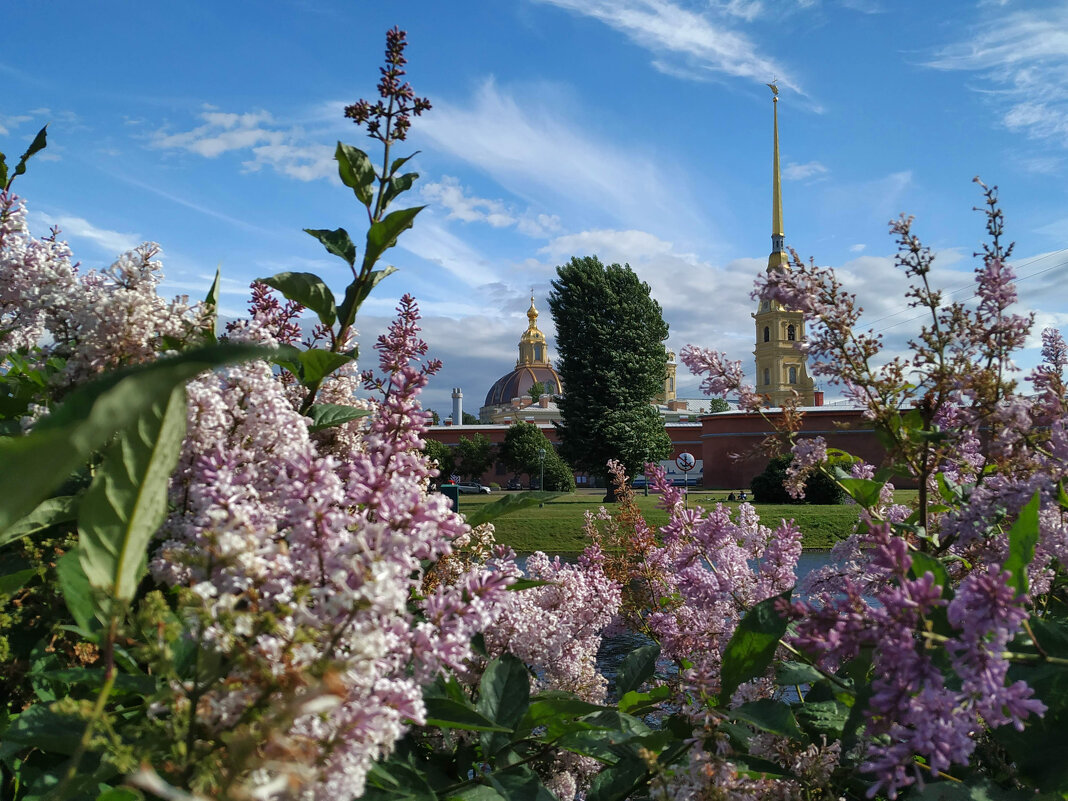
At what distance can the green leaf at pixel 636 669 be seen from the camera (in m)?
1.58

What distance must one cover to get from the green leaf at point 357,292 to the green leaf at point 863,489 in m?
1.07

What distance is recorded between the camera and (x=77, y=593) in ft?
3.03

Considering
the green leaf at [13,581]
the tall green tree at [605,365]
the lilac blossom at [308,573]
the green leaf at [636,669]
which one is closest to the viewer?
the lilac blossom at [308,573]

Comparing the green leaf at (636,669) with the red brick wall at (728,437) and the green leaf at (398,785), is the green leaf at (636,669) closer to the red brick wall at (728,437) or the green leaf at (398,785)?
the green leaf at (398,785)

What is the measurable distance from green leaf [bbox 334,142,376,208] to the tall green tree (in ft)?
105

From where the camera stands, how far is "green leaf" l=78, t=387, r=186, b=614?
2.55 feet

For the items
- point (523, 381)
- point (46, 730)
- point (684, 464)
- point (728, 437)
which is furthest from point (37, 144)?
point (523, 381)

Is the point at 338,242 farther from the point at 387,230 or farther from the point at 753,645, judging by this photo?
the point at 753,645

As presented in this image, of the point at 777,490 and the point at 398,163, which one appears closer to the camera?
the point at 398,163

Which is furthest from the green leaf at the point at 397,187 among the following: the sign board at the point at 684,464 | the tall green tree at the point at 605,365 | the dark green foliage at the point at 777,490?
the tall green tree at the point at 605,365

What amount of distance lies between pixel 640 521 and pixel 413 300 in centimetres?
108

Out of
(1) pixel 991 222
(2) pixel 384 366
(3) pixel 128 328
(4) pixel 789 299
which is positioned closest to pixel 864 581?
(4) pixel 789 299

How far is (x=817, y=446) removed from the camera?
1605 millimetres

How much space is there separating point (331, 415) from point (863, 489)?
44.5 inches
